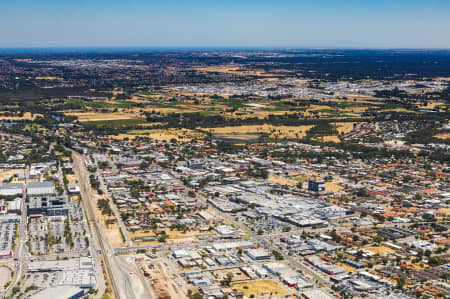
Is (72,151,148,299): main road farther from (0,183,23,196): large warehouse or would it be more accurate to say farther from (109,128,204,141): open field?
(109,128,204,141): open field

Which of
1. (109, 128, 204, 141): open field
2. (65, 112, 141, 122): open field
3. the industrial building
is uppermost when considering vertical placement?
(65, 112, 141, 122): open field

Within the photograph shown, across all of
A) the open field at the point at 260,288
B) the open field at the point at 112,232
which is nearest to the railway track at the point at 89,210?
the open field at the point at 112,232

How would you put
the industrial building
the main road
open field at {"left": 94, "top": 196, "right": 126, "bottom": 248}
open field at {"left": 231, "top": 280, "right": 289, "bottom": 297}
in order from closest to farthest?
the main road, open field at {"left": 231, "top": 280, "right": 289, "bottom": 297}, open field at {"left": 94, "top": 196, "right": 126, "bottom": 248}, the industrial building

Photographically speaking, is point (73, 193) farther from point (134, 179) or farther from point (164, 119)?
point (164, 119)

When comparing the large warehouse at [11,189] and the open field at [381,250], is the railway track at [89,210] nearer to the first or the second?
the large warehouse at [11,189]

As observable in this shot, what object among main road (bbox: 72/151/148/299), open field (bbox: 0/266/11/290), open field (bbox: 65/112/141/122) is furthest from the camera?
open field (bbox: 65/112/141/122)

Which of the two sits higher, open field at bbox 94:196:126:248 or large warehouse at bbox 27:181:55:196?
large warehouse at bbox 27:181:55:196

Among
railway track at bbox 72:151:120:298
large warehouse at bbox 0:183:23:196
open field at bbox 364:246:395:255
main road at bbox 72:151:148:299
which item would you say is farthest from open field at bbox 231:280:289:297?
large warehouse at bbox 0:183:23:196

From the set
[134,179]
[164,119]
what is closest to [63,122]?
[164,119]
